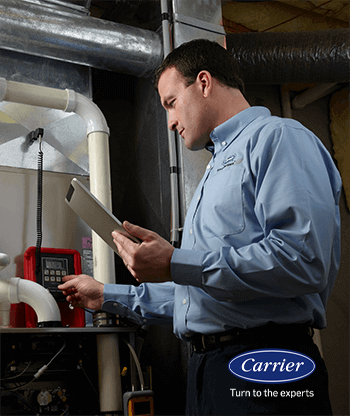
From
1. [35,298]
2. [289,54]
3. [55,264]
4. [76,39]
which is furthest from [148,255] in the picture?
[289,54]

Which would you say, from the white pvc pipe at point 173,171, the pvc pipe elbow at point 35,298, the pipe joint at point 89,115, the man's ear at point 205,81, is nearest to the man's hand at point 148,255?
the man's ear at point 205,81

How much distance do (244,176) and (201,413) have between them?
0.61 metres

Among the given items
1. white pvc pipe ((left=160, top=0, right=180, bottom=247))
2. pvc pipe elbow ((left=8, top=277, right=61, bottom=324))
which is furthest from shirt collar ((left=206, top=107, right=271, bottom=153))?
pvc pipe elbow ((left=8, top=277, right=61, bottom=324))

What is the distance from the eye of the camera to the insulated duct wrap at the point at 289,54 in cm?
266

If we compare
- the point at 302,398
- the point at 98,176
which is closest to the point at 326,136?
the point at 98,176

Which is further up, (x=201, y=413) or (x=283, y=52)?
(x=283, y=52)

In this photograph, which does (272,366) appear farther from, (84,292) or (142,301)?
(84,292)

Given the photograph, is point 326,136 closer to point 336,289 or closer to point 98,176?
point 336,289

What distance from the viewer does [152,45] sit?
238cm

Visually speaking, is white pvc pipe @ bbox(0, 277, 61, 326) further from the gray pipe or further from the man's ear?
the gray pipe

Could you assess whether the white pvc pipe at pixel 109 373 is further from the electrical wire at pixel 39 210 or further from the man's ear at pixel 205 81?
the man's ear at pixel 205 81

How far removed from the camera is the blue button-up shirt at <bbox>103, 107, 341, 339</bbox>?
3.33ft

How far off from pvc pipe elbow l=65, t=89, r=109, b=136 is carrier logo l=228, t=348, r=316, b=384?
1.42 metres

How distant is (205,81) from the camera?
1467 mm
